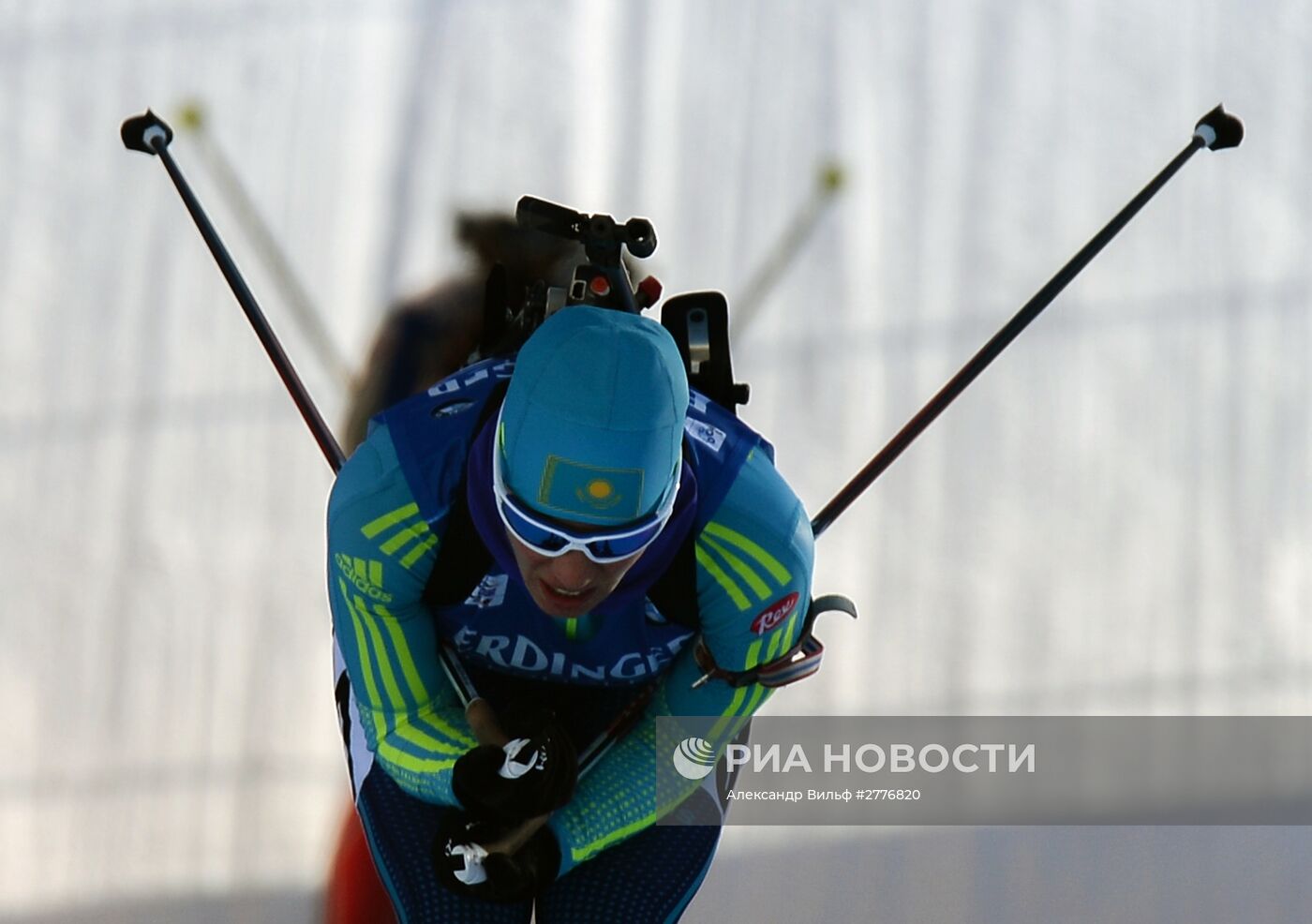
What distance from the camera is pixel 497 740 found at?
175 cm

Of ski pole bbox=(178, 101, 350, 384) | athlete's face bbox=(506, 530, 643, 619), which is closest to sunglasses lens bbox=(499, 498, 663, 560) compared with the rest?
athlete's face bbox=(506, 530, 643, 619)

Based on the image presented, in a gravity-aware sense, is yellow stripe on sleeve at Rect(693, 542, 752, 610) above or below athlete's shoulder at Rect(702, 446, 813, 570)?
below

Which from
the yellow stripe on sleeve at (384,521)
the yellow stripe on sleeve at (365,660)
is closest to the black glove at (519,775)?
the yellow stripe on sleeve at (365,660)

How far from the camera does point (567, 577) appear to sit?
1.51 metres

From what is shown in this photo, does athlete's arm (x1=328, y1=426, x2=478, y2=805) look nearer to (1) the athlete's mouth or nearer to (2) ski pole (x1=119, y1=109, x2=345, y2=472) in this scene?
(1) the athlete's mouth

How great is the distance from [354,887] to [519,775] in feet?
3.04

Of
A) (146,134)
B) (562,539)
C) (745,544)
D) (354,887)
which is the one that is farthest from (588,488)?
(354,887)

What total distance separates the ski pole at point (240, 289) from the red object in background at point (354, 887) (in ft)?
2.02

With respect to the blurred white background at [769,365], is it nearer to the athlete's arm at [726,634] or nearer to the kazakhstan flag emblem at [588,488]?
the athlete's arm at [726,634]

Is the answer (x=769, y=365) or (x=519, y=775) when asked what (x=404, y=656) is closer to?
(x=519, y=775)

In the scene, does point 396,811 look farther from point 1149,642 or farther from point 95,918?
point 1149,642

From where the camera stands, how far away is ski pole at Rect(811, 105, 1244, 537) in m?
2.09

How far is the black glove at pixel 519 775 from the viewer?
1.68 metres

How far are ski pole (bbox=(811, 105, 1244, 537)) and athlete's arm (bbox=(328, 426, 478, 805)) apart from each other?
52 cm
